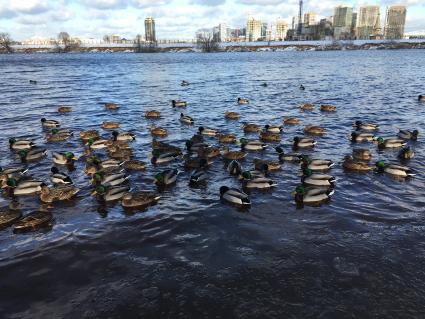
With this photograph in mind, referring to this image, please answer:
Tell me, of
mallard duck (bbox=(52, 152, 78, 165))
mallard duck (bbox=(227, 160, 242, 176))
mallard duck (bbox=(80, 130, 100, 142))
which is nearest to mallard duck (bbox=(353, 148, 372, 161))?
mallard duck (bbox=(227, 160, 242, 176))

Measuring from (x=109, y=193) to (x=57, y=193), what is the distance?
1999mm

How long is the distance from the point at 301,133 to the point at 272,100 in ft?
46.7

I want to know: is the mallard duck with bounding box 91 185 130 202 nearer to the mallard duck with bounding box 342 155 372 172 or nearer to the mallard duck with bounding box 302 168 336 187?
the mallard duck with bounding box 302 168 336 187

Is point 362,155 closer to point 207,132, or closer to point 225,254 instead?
point 207,132

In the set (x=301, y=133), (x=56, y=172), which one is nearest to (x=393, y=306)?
(x=56, y=172)

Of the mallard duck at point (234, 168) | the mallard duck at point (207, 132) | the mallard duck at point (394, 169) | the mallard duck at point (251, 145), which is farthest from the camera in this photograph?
the mallard duck at point (207, 132)

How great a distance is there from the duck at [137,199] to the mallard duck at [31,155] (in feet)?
26.3

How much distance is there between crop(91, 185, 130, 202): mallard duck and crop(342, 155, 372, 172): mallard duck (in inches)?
401

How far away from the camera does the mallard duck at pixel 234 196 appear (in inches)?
619

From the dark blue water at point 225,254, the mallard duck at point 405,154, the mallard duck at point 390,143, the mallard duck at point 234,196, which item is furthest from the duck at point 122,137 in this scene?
the mallard duck at point 405,154

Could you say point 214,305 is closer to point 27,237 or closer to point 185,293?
point 185,293

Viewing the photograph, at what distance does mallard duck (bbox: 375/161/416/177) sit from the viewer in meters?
18.3

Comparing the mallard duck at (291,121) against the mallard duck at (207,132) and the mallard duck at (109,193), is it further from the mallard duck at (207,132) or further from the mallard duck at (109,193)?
the mallard duck at (109,193)

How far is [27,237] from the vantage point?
13.7 meters
